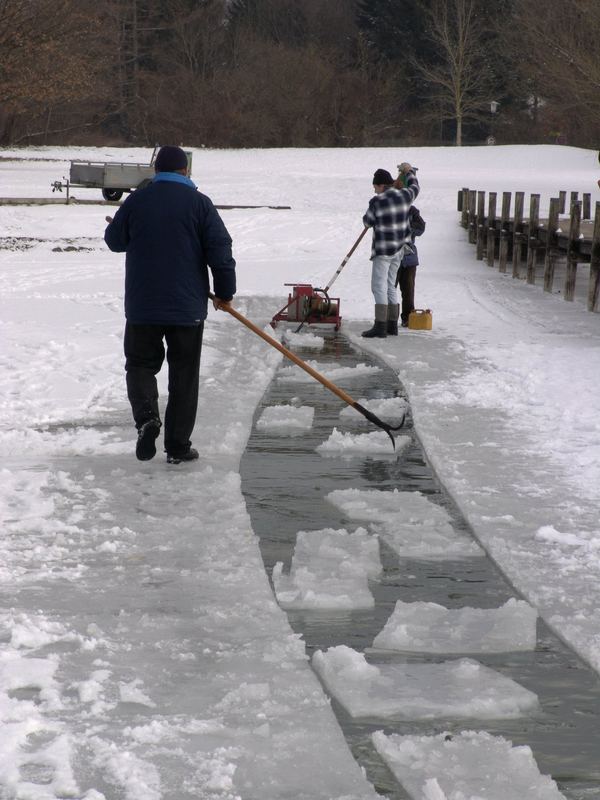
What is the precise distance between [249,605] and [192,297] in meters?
2.45

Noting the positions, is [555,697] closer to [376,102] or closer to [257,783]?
[257,783]

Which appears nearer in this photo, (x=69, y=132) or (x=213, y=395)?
(x=213, y=395)

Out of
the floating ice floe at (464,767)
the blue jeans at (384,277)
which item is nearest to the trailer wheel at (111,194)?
the blue jeans at (384,277)

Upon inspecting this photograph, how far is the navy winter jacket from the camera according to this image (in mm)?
6516

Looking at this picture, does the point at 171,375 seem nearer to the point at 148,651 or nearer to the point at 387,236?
the point at 148,651

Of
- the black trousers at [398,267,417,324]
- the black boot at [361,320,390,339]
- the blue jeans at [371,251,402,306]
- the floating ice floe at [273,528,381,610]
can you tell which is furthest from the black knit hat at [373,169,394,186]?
the floating ice floe at [273,528,381,610]

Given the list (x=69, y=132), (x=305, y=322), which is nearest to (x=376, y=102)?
(x=69, y=132)

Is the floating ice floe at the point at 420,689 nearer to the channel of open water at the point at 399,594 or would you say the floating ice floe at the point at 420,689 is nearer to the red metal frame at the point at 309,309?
the channel of open water at the point at 399,594

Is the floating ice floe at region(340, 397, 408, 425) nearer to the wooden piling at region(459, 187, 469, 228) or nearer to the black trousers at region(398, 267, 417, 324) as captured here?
the black trousers at region(398, 267, 417, 324)

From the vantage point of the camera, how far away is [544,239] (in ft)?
60.0

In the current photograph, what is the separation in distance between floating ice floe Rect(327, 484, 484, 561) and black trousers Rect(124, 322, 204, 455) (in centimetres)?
104

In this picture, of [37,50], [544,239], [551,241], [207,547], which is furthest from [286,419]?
[37,50]

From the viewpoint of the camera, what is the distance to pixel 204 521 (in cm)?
571

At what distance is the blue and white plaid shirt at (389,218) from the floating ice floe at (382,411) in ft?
10.1
